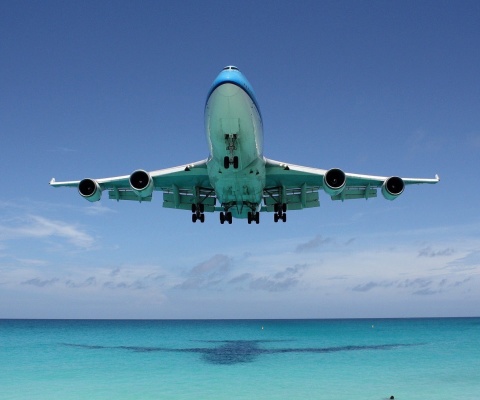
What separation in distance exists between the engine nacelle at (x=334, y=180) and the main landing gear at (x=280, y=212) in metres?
6.21

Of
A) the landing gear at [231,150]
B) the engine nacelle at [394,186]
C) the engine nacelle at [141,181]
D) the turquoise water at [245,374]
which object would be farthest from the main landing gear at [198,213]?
the turquoise water at [245,374]

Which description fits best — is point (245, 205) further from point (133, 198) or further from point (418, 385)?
point (418, 385)

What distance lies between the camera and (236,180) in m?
25.9

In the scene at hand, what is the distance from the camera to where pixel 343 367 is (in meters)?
55.5

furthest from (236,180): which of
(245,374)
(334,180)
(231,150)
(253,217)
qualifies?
(245,374)

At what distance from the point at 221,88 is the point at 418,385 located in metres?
33.5

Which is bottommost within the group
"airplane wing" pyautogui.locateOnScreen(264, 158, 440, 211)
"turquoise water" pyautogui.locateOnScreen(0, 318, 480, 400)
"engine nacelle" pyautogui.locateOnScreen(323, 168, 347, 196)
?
"turquoise water" pyautogui.locateOnScreen(0, 318, 480, 400)

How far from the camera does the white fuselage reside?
68.9 feet

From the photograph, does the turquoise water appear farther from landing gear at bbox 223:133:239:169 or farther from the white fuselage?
landing gear at bbox 223:133:239:169

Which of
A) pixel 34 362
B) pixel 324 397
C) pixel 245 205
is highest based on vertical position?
pixel 245 205

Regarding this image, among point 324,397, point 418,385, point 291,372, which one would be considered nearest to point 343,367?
point 291,372

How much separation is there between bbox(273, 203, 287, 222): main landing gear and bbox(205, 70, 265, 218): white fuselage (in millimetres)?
3947

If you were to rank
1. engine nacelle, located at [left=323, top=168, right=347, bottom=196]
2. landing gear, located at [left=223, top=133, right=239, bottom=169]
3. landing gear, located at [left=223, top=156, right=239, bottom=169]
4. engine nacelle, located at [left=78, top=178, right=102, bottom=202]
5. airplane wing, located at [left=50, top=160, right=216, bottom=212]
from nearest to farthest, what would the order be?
landing gear, located at [left=223, top=133, right=239, bottom=169]
landing gear, located at [left=223, top=156, right=239, bottom=169]
engine nacelle, located at [left=323, top=168, right=347, bottom=196]
airplane wing, located at [left=50, top=160, right=216, bottom=212]
engine nacelle, located at [left=78, top=178, right=102, bottom=202]

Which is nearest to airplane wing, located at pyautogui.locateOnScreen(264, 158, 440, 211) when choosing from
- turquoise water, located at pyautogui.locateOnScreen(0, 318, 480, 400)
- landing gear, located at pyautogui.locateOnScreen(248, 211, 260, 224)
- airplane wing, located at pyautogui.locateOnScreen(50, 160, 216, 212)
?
landing gear, located at pyautogui.locateOnScreen(248, 211, 260, 224)
